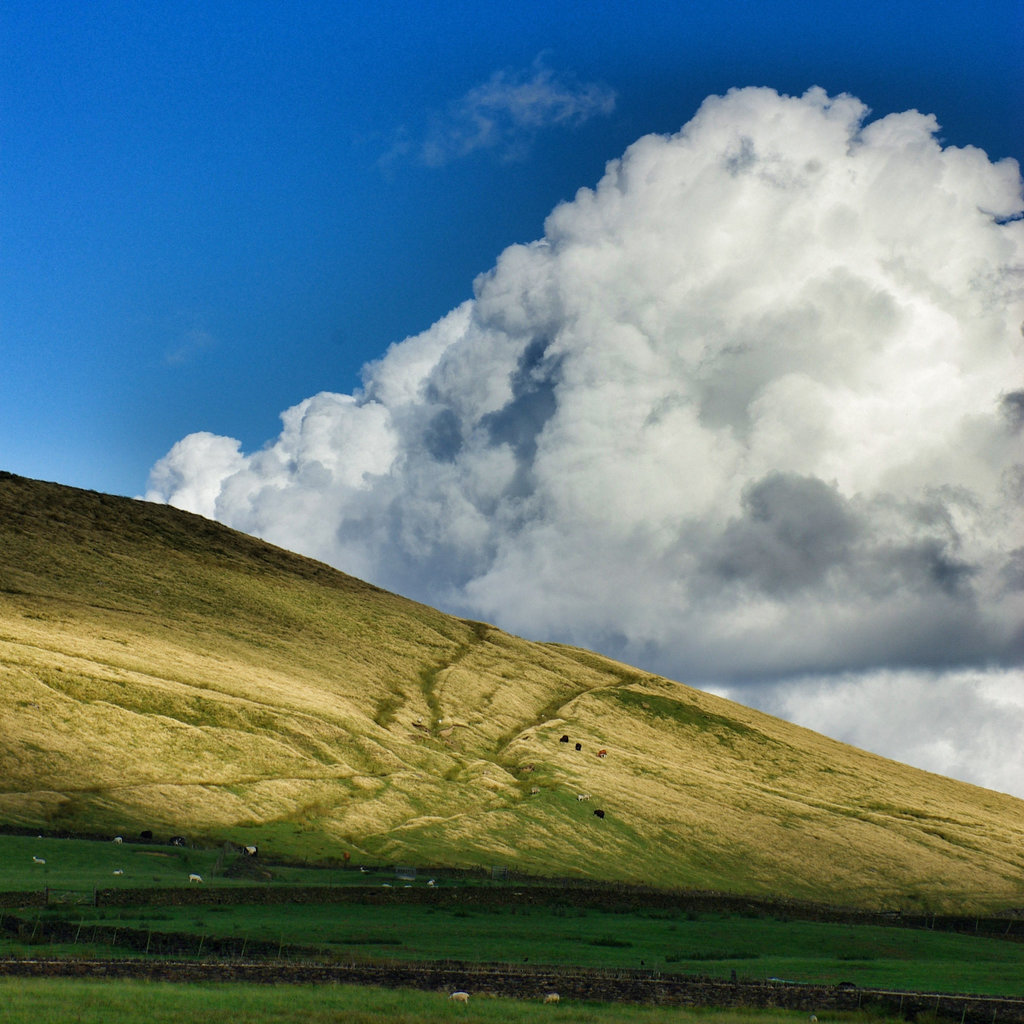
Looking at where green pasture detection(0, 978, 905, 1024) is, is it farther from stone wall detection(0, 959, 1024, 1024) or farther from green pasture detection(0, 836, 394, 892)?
green pasture detection(0, 836, 394, 892)

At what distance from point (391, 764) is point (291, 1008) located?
9018 cm

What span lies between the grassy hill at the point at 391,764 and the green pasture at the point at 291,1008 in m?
52.2

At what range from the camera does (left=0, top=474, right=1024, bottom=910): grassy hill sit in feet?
331

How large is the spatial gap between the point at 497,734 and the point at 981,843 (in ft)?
244

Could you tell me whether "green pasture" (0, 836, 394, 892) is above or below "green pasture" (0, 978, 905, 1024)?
below

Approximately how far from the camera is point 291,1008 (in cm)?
3650

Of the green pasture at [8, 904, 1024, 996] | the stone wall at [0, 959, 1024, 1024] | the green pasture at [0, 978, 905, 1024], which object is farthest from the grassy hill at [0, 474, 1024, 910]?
the green pasture at [0, 978, 905, 1024]

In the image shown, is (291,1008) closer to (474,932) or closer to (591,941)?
(474,932)

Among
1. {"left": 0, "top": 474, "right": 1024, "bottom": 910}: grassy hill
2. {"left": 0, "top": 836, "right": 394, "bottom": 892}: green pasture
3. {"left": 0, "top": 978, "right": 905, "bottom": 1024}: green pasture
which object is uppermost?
{"left": 0, "top": 474, "right": 1024, "bottom": 910}: grassy hill

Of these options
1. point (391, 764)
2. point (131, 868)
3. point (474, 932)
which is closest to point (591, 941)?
point (474, 932)

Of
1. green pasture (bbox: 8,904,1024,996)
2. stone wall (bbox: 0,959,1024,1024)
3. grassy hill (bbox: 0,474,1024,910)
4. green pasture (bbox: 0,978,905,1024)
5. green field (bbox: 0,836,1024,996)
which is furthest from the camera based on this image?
grassy hill (bbox: 0,474,1024,910)

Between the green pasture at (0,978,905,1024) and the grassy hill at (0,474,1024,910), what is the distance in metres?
52.2

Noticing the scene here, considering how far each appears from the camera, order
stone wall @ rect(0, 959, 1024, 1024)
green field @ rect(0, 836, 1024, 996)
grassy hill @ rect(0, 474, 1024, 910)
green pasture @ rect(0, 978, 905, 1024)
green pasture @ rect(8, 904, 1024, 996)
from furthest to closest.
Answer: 1. grassy hill @ rect(0, 474, 1024, 910)
2. green pasture @ rect(8, 904, 1024, 996)
3. green field @ rect(0, 836, 1024, 996)
4. stone wall @ rect(0, 959, 1024, 1024)
5. green pasture @ rect(0, 978, 905, 1024)

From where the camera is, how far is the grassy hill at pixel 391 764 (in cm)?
10094
